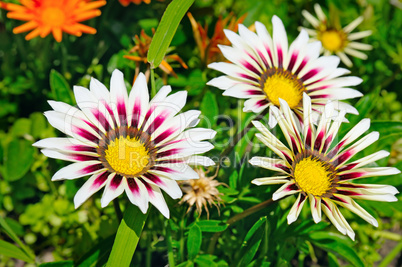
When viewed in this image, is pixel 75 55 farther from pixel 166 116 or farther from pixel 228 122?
Answer: pixel 166 116

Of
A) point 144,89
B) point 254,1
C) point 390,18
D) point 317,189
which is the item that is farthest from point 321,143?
point 390,18

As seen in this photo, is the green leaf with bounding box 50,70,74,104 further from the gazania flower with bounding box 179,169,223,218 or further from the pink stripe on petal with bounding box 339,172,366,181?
the pink stripe on petal with bounding box 339,172,366,181

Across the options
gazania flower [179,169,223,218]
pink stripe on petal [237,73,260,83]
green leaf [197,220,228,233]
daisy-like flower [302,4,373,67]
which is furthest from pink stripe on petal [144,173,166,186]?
daisy-like flower [302,4,373,67]

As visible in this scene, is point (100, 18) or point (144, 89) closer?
point (144, 89)

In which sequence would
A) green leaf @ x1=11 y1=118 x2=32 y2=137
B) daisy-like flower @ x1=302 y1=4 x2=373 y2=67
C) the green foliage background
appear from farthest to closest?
daisy-like flower @ x1=302 y1=4 x2=373 y2=67 → green leaf @ x1=11 y1=118 x2=32 y2=137 → the green foliage background

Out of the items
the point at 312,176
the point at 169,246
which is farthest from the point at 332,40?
the point at 169,246

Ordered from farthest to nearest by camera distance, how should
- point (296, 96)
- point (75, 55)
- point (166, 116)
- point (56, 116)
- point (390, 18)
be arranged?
point (390, 18), point (75, 55), point (296, 96), point (166, 116), point (56, 116)
